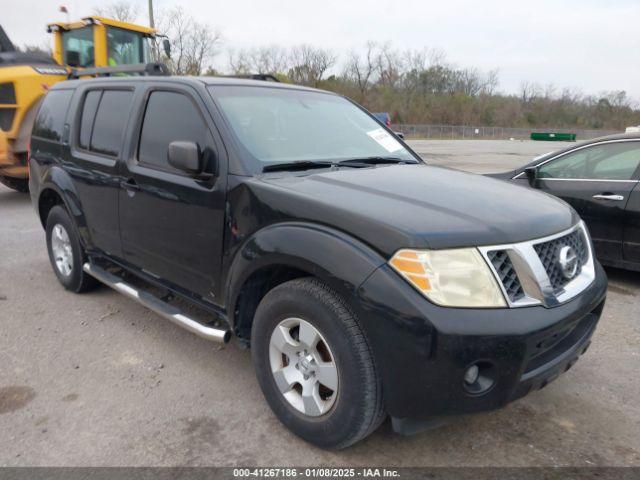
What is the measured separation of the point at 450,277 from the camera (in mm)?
2158

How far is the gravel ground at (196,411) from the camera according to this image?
8.38ft

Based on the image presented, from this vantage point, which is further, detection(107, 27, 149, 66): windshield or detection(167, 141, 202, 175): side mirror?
detection(107, 27, 149, 66): windshield

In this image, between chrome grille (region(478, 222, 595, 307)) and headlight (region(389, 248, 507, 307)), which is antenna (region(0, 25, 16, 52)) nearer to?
headlight (region(389, 248, 507, 307))

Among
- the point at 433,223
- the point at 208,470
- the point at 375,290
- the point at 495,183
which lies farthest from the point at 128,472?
the point at 495,183

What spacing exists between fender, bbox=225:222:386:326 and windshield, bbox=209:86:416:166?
0.54 metres

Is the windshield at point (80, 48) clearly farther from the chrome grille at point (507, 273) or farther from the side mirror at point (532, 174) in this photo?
the chrome grille at point (507, 273)

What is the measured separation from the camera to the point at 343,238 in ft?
7.64

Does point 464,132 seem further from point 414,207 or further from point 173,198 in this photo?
point 414,207

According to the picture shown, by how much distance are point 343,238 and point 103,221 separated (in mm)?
2423

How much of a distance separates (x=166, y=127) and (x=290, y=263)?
151cm

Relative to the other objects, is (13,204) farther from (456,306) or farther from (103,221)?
(456,306)

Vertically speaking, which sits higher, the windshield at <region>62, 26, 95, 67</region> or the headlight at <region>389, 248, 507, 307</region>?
the windshield at <region>62, 26, 95, 67</region>

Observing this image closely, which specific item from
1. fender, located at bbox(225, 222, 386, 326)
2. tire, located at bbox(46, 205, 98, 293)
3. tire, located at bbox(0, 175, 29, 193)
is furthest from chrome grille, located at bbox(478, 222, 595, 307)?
tire, located at bbox(0, 175, 29, 193)

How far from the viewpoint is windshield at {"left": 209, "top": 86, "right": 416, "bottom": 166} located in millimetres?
3104
